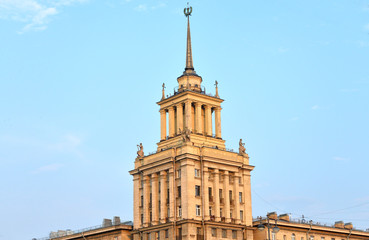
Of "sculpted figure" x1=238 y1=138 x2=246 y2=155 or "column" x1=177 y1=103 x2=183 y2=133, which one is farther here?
"sculpted figure" x1=238 y1=138 x2=246 y2=155

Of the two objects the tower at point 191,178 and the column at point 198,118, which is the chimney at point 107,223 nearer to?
the tower at point 191,178

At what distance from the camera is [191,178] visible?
273ft

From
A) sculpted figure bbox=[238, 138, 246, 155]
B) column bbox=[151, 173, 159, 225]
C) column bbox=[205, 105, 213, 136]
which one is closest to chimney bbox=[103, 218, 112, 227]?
column bbox=[151, 173, 159, 225]

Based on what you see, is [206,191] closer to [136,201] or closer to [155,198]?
[155,198]

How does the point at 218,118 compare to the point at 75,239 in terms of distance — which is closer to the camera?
the point at 218,118

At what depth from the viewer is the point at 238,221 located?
8688cm

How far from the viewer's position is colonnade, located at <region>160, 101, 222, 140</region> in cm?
8962

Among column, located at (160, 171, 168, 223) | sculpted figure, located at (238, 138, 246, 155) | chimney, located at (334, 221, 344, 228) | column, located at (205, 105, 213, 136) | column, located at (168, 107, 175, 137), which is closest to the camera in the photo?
column, located at (160, 171, 168, 223)

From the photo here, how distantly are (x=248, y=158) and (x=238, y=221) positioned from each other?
10.2 m

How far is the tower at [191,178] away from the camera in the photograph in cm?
8312

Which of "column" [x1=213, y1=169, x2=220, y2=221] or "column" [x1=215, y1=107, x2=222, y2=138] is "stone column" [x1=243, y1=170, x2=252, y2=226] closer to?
"column" [x1=213, y1=169, x2=220, y2=221]

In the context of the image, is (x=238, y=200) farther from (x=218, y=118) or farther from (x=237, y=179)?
(x=218, y=118)

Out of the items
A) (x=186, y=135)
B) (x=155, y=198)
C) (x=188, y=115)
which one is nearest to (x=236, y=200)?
(x=155, y=198)

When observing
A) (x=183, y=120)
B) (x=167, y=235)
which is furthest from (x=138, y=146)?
(x=167, y=235)
